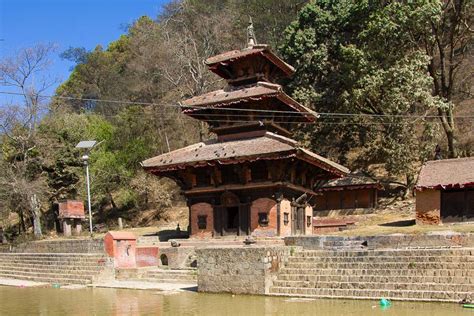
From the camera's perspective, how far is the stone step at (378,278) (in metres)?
13.9

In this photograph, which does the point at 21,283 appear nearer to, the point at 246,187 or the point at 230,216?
the point at 230,216

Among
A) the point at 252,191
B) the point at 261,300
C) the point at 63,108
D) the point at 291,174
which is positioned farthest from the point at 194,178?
the point at 63,108

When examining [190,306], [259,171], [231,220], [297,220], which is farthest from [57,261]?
[190,306]

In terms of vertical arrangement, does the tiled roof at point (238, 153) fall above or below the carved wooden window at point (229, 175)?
above

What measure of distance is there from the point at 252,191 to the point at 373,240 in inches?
291

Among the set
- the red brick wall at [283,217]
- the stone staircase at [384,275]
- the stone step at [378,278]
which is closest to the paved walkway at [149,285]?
the stone step at [378,278]

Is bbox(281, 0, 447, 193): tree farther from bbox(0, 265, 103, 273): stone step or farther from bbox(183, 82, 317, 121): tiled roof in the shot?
bbox(0, 265, 103, 273): stone step

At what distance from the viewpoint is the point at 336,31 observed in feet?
139

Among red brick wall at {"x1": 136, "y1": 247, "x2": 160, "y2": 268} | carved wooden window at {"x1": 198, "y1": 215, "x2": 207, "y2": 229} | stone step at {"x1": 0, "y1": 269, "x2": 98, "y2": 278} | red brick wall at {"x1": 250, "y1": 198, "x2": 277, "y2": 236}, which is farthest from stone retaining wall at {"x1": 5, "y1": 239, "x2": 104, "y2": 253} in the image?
red brick wall at {"x1": 250, "y1": 198, "x2": 277, "y2": 236}

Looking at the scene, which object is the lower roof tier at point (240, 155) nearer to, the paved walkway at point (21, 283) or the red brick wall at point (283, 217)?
the red brick wall at point (283, 217)

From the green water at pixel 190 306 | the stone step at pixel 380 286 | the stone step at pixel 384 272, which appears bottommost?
the green water at pixel 190 306

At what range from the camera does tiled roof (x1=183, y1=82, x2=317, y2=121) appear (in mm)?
25906

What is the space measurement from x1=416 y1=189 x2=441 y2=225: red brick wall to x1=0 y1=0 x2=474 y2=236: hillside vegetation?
782 cm

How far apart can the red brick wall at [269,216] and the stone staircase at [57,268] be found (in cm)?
697
